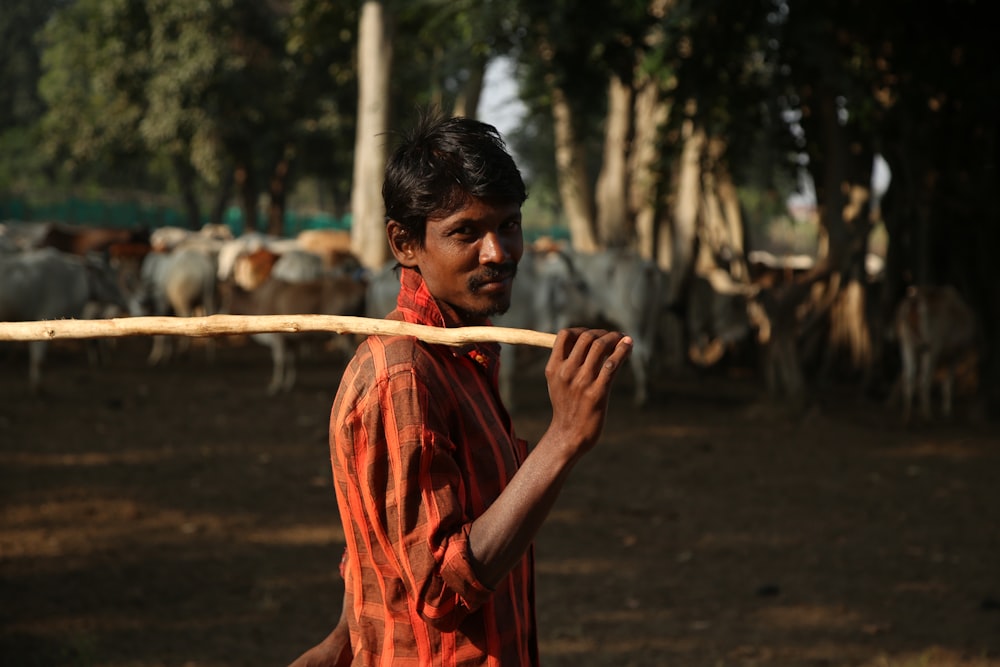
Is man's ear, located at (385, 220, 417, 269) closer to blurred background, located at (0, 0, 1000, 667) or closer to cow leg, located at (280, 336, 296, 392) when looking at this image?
blurred background, located at (0, 0, 1000, 667)

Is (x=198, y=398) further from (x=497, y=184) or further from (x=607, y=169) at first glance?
(x=497, y=184)

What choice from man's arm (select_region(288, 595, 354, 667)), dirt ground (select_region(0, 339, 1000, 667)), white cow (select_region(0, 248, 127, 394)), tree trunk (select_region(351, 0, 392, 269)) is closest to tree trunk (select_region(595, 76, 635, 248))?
tree trunk (select_region(351, 0, 392, 269))

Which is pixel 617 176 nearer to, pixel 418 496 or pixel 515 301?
pixel 515 301

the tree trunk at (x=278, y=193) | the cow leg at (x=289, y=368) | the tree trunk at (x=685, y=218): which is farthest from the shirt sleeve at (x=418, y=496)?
the tree trunk at (x=278, y=193)

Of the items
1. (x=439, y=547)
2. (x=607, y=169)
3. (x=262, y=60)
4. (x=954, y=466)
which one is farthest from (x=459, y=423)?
(x=262, y=60)

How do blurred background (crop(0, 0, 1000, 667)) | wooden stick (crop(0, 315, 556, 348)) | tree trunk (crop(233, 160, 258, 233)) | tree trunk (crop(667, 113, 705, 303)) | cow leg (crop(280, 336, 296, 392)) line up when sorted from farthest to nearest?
1. tree trunk (crop(233, 160, 258, 233))
2. tree trunk (crop(667, 113, 705, 303))
3. cow leg (crop(280, 336, 296, 392))
4. blurred background (crop(0, 0, 1000, 667))
5. wooden stick (crop(0, 315, 556, 348))

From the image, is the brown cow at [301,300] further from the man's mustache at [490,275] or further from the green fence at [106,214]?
the green fence at [106,214]

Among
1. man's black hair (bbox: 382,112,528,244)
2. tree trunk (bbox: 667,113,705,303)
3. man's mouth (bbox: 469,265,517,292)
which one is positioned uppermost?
tree trunk (bbox: 667,113,705,303)

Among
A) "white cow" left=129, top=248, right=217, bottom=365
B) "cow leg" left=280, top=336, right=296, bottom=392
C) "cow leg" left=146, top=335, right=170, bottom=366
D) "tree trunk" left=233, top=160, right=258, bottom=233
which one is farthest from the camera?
"tree trunk" left=233, top=160, right=258, bottom=233

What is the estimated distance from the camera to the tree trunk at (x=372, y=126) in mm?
18344

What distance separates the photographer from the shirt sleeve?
1.73 m

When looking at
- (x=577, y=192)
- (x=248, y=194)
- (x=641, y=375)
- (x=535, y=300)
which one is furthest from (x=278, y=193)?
(x=641, y=375)

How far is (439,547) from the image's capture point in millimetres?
1732

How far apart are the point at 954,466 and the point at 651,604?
4624 millimetres
